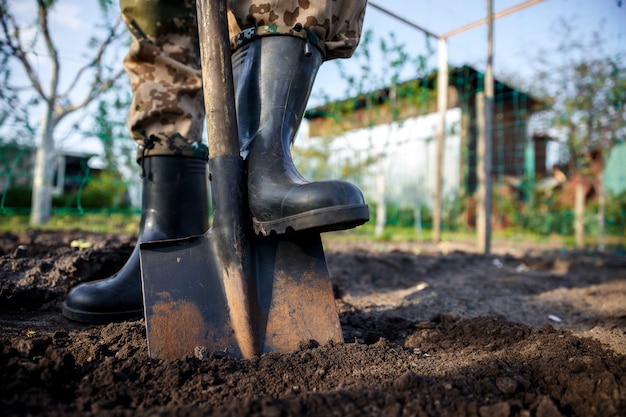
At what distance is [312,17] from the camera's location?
4.15ft

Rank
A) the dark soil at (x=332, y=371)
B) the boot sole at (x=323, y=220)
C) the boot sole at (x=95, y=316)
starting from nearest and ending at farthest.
Result: 1. the dark soil at (x=332, y=371)
2. the boot sole at (x=323, y=220)
3. the boot sole at (x=95, y=316)

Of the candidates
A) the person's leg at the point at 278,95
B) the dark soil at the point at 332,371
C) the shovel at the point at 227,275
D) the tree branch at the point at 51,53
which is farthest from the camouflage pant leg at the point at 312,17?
the tree branch at the point at 51,53

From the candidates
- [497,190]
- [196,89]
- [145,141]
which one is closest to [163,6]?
[196,89]

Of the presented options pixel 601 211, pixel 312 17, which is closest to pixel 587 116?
pixel 601 211

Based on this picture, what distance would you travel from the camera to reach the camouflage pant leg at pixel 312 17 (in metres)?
1.25

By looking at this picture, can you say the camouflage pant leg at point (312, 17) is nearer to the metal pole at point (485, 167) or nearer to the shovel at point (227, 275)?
the shovel at point (227, 275)

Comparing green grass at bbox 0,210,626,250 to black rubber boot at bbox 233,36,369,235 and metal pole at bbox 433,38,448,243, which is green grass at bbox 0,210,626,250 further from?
black rubber boot at bbox 233,36,369,235

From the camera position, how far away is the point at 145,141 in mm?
1647

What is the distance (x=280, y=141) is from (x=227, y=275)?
414 millimetres

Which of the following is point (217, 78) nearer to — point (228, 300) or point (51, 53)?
point (228, 300)

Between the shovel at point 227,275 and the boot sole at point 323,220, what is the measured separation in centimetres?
10

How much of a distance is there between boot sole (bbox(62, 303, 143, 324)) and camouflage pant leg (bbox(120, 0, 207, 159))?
2.01 ft

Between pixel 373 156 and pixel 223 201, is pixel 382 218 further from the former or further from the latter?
pixel 223 201

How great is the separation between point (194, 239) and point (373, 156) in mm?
6316
